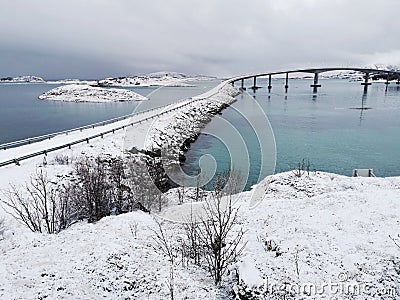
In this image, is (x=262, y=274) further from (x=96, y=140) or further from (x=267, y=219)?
(x=96, y=140)

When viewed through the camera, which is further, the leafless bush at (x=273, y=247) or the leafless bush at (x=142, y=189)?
the leafless bush at (x=142, y=189)

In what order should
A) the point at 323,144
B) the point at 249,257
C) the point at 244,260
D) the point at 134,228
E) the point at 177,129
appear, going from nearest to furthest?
the point at 244,260
the point at 249,257
the point at 134,228
the point at 323,144
the point at 177,129

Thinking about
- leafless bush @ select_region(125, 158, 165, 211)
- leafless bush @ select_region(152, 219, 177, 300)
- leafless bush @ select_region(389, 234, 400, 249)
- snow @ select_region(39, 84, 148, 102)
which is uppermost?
snow @ select_region(39, 84, 148, 102)

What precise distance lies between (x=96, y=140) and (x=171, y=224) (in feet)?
51.9

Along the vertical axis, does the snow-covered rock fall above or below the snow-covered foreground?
above

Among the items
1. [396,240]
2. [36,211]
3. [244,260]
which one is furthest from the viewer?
[36,211]

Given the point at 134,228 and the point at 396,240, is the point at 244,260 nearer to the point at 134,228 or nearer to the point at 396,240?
the point at 134,228

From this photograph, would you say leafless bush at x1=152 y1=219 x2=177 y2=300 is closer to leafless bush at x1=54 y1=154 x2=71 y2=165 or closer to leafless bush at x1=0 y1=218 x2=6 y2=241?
leafless bush at x1=0 y1=218 x2=6 y2=241

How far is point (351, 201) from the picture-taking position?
547 inches

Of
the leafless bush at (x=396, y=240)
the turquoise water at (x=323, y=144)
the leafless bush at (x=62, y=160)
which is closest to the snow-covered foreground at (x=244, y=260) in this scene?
the leafless bush at (x=396, y=240)

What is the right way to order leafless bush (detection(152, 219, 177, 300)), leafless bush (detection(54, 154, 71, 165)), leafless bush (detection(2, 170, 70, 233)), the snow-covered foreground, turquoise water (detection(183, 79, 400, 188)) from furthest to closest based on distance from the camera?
1. turquoise water (detection(183, 79, 400, 188))
2. leafless bush (detection(54, 154, 71, 165))
3. leafless bush (detection(2, 170, 70, 233))
4. leafless bush (detection(152, 219, 177, 300))
5. the snow-covered foreground

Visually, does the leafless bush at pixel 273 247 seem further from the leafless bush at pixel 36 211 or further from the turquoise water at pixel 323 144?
the turquoise water at pixel 323 144

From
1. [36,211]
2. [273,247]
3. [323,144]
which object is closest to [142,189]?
[36,211]

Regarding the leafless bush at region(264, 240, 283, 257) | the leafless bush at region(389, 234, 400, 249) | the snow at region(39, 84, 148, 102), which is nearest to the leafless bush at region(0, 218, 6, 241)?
the leafless bush at region(264, 240, 283, 257)
